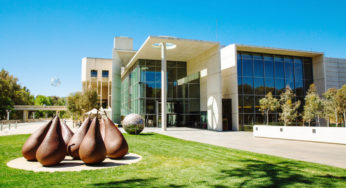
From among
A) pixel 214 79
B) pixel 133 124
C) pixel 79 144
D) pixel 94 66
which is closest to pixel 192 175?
pixel 79 144

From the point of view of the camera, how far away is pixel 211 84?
96.8ft

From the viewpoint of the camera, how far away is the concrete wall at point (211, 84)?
91.1 feet

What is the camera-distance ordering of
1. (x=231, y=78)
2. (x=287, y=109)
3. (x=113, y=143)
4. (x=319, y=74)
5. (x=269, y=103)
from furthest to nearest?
(x=319, y=74)
(x=231, y=78)
(x=269, y=103)
(x=287, y=109)
(x=113, y=143)

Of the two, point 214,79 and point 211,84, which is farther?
point 211,84

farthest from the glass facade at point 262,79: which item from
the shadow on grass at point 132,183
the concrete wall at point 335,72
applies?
the shadow on grass at point 132,183

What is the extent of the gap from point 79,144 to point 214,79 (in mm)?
22532

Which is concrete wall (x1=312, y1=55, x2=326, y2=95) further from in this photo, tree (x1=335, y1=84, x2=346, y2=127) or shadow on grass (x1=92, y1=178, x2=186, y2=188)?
shadow on grass (x1=92, y1=178, x2=186, y2=188)

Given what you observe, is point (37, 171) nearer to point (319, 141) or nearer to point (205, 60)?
point (319, 141)

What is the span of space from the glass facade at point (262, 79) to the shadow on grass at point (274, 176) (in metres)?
21.3

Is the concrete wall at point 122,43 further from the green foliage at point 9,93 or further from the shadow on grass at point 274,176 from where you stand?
the shadow on grass at point 274,176

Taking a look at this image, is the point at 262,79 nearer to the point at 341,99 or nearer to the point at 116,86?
the point at 341,99

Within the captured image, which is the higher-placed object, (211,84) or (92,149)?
(211,84)

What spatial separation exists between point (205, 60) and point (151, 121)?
1153 cm

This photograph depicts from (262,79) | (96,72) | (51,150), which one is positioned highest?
(96,72)
